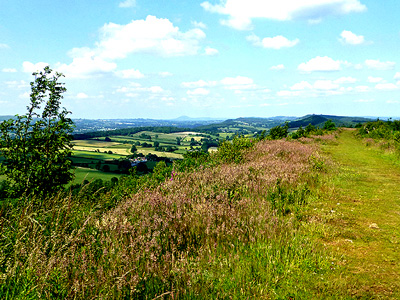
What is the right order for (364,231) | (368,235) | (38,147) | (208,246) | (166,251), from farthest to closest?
(38,147) < (364,231) < (368,235) < (208,246) < (166,251)

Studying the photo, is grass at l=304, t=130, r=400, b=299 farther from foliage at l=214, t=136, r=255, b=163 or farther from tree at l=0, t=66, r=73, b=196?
tree at l=0, t=66, r=73, b=196

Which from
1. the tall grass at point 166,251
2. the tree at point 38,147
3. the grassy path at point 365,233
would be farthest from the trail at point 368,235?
the tree at point 38,147

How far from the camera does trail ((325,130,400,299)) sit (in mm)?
3652

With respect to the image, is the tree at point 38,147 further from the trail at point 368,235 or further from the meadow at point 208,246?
the trail at point 368,235

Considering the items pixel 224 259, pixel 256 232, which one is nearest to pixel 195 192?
pixel 256 232

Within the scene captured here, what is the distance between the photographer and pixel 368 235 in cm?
522

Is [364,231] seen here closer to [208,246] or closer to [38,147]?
[208,246]

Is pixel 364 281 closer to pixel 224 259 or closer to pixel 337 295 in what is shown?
pixel 337 295

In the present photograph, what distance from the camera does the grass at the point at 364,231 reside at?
12.0ft

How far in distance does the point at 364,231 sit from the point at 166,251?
4.40 meters

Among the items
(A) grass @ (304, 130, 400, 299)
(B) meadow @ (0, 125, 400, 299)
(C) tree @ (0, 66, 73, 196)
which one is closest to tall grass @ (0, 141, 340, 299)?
(B) meadow @ (0, 125, 400, 299)

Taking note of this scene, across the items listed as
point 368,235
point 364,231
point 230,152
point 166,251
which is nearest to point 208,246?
point 166,251

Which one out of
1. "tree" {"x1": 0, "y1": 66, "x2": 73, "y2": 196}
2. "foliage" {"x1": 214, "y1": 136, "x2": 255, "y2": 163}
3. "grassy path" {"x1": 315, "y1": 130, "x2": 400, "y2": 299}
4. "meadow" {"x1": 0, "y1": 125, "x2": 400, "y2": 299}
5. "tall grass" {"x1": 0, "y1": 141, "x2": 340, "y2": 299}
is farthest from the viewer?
"foliage" {"x1": 214, "y1": 136, "x2": 255, "y2": 163}

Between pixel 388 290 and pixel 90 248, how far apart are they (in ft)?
14.3
